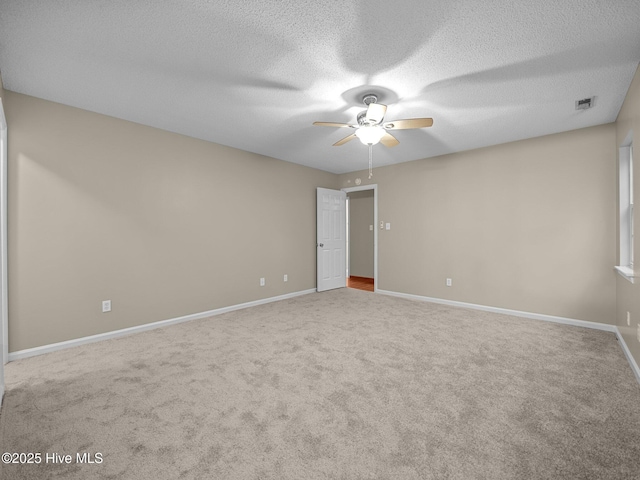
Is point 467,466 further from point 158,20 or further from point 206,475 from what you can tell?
point 158,20

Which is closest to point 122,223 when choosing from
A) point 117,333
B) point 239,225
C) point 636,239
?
point 117,333

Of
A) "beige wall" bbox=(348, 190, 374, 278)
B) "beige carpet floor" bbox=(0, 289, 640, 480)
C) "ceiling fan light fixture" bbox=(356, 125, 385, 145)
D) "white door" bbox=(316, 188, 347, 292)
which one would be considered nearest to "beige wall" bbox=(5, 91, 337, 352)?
"beige carpet floor" bbox=(0, 289, 640, 480)

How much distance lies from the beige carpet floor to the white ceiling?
245cm

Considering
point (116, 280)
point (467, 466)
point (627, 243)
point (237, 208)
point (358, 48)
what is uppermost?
point (358, 48)

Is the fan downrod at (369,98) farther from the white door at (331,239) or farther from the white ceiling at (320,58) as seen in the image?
the white door at (331,239)

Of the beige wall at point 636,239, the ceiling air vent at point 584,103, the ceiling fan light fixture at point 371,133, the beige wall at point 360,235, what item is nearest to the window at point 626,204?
the beige wall at point 636,239

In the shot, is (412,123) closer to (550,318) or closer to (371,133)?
(371,133)

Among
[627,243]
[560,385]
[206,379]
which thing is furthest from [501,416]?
[627,243]

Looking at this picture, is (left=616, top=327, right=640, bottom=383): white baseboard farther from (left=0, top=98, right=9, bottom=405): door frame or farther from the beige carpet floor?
(left=0, top=98, right=9, bottom=405): door frame

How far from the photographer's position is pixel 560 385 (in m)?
2.24

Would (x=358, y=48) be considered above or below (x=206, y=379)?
above

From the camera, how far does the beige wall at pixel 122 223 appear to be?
279 centimetres

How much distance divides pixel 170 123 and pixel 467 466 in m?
4.06

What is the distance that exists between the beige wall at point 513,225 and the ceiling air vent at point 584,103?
0.86 meters
